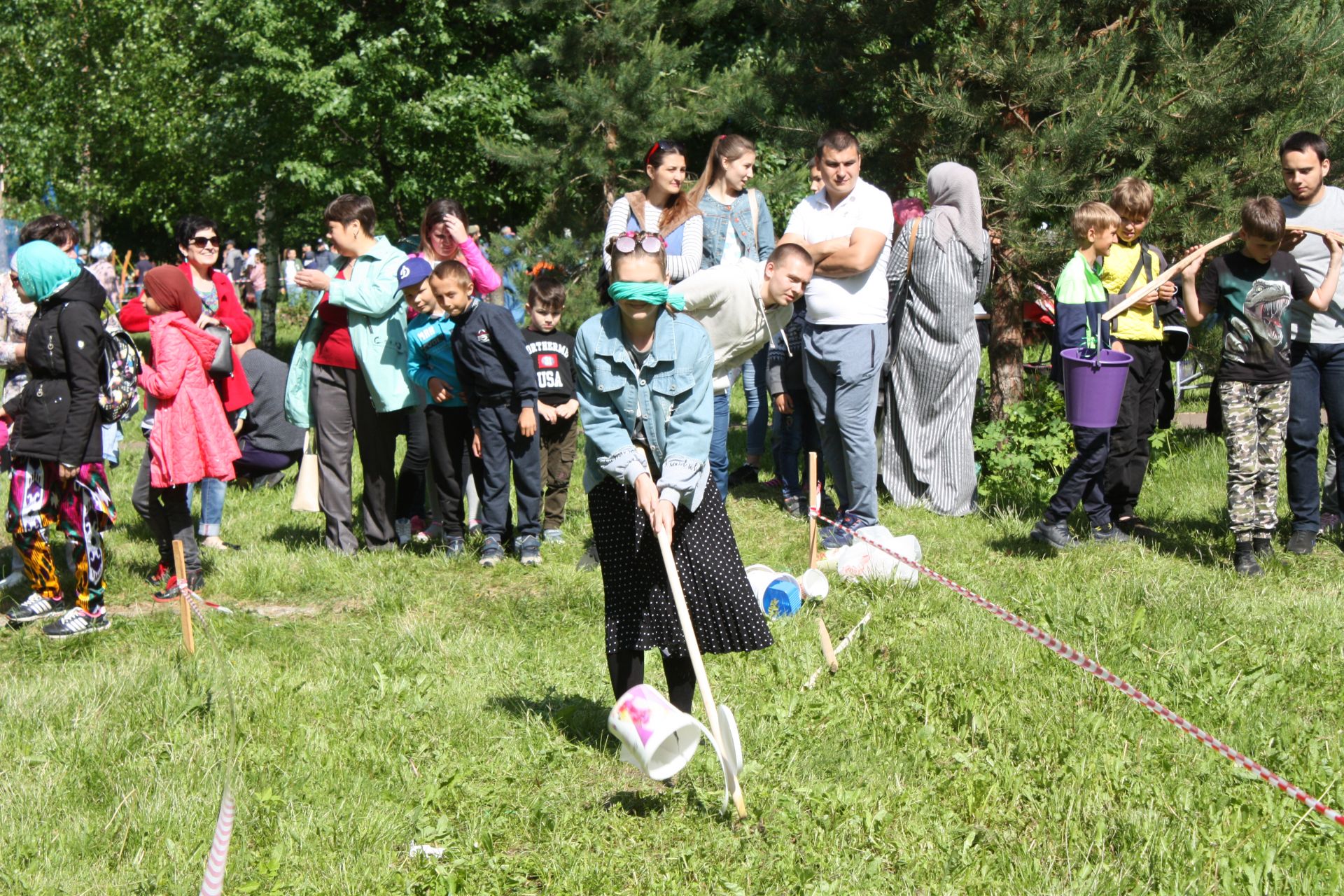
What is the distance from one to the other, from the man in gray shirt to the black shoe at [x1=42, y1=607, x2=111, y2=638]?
637 cm

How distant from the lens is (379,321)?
7395mm

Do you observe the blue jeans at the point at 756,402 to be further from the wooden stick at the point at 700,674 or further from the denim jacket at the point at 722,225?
the wooden stick at the point at 700,674

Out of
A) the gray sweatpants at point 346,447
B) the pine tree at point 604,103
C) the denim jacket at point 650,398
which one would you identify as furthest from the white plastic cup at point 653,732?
the pine tree at point 604,103

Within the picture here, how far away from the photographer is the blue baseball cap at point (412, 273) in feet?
23.7

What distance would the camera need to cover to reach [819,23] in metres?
9.20

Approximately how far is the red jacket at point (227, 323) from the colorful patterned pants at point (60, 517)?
1.51 metres

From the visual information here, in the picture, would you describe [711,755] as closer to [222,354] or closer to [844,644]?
[844,644]

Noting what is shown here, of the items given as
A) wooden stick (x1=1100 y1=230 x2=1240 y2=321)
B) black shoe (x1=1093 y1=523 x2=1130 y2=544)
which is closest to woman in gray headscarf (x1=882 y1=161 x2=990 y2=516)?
black shoe (x1=1093 y1=523 x2=1130 y2=544)

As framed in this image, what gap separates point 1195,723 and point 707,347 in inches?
88.5

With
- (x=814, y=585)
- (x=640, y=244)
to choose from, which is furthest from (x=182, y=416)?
(x=640, y=244)

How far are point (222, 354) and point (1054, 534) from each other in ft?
17.1

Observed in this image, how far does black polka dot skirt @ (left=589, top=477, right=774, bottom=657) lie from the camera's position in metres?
4.13

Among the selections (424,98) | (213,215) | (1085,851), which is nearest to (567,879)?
(1085,851)

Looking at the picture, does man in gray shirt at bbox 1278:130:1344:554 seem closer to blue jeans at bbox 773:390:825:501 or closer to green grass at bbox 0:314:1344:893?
green grass at bbox 0:314:1344:893
